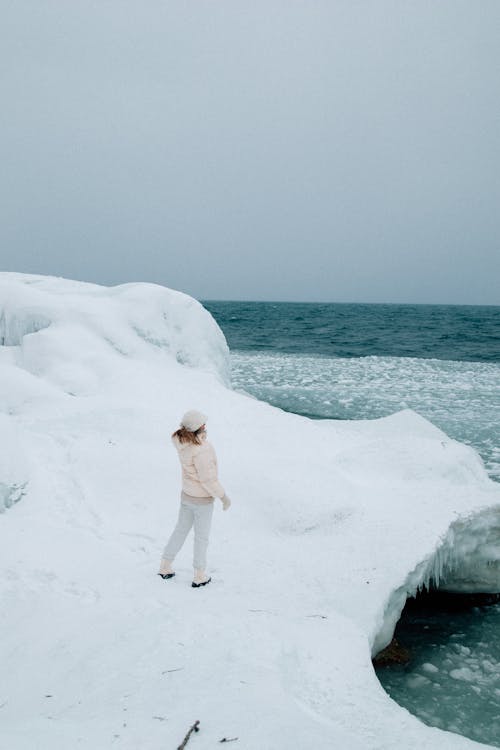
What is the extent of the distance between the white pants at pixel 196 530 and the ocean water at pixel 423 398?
206cm

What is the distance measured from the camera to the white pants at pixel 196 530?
466 centimetres

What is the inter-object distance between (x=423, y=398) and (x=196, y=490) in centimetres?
1561

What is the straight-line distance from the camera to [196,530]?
470cm

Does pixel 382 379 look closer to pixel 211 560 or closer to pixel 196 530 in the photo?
pixel 211 560

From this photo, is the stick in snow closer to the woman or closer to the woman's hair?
the woman

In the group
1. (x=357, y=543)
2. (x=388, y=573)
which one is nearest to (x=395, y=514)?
(x=357, y=543)

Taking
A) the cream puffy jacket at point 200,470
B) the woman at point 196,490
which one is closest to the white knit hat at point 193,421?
the woman at point 196,490

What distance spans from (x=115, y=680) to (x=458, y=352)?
35.2 metres

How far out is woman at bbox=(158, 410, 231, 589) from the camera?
4.57m

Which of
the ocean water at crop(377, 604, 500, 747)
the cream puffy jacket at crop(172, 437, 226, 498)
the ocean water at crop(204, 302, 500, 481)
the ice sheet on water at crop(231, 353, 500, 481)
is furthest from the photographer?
the ocean water at crop(204, 302, 500, 481)

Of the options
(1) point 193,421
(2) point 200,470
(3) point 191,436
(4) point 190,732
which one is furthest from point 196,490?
(4) point 190,732

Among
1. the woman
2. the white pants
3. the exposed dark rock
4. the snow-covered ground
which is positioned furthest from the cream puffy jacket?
the exposed dark rock

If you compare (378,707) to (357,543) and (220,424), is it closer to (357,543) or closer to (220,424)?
(357,543)

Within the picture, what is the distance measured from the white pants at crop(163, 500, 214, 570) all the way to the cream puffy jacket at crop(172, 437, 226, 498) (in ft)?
0.41
